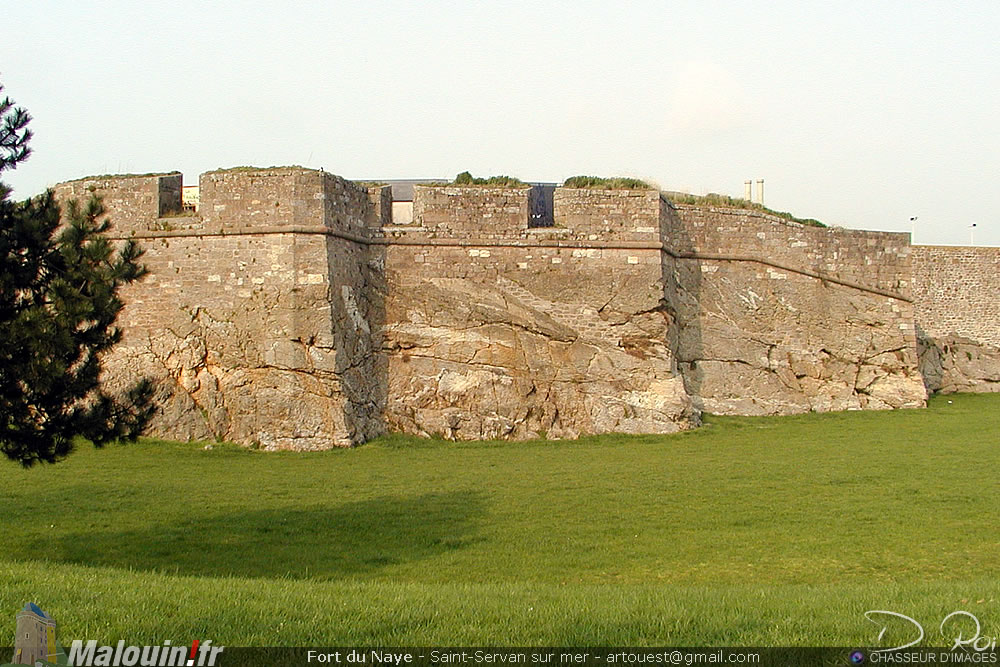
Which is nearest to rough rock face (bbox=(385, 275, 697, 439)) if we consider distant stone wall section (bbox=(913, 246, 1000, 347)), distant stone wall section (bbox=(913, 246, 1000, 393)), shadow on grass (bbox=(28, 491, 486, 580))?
shadow on grass (bbox=(28, 491, 486, 580))

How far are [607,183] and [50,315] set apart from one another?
562 inches

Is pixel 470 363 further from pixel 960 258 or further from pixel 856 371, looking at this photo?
pixel 960 258

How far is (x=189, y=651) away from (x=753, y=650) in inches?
137

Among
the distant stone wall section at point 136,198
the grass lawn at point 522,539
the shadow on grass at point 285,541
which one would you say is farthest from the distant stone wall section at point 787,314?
the shadow on grass at point 285,541

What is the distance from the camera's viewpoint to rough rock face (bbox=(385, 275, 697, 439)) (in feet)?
67.8

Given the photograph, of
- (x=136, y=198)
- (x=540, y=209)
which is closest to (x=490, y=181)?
(x=540, y=209)

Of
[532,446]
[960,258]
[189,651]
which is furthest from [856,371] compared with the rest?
[189,651]

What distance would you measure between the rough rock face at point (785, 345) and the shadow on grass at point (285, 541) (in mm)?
10657

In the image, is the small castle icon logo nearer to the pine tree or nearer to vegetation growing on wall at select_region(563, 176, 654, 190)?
the pine tree

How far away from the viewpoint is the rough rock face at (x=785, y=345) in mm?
23469

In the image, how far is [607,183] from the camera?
22.6 metres

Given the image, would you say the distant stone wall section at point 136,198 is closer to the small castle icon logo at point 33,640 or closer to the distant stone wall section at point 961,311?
the small castle icon logo at point 33,640

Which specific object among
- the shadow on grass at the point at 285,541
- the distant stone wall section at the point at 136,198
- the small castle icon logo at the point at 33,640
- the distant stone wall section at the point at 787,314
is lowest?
the shadow on grass at the point at 285,541

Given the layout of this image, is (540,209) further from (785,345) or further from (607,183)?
(785,345)
